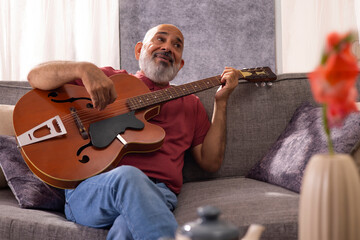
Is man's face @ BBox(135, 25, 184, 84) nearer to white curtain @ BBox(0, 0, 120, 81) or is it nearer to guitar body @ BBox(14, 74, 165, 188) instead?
guitar body @ BBox(14, 74, 165, 188)

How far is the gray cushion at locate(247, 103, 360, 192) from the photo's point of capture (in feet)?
5.20

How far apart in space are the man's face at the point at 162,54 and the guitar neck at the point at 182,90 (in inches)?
6.8

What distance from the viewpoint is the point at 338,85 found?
0.58m

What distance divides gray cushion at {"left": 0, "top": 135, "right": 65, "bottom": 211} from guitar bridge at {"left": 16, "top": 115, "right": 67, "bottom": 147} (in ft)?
0.65

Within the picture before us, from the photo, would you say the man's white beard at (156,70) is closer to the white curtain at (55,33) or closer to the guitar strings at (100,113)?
the guitar strings at (100,113)

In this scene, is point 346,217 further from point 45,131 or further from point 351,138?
point 45,131

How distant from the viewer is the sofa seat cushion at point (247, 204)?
4.28 feet

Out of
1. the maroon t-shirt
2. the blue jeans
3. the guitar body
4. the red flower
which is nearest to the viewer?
the red flower

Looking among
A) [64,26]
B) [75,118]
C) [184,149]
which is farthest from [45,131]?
[64,26]

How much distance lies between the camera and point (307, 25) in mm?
3301

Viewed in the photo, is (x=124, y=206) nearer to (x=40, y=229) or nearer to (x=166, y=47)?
(x=40, y=229)

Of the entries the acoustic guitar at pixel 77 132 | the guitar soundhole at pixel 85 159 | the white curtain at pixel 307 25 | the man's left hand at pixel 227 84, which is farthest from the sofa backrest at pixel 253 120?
the white curtain at pixel 307 25

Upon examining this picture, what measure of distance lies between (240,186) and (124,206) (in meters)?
0.65

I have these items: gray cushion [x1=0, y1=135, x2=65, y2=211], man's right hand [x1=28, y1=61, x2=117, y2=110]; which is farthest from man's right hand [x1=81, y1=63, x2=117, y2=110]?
gray cushion [x1=0, y1=135, x2=65, y2=211]
